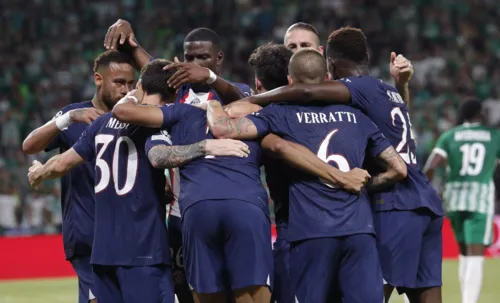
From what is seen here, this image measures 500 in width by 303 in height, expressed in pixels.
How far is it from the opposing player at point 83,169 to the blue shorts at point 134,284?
0.71 m

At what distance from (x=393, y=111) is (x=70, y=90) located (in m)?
12.4

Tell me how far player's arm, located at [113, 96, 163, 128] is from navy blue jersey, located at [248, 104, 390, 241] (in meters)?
0.60

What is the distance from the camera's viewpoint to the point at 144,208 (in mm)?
5828

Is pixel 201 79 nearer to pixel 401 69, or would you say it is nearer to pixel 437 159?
pixel 401 69

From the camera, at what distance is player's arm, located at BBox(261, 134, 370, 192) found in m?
5.66

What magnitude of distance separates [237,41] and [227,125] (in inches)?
557

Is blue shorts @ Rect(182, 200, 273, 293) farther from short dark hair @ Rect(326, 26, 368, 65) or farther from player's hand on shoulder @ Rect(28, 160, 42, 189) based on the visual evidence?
short dark hair @ Rect(326, 26, 368, 65)

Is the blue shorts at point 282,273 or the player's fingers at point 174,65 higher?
the player's fingers at point 174,65

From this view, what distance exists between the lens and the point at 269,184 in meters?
6.30

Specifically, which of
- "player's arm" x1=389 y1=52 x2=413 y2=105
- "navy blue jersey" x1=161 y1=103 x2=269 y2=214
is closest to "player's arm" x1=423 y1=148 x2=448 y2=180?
"player's arm" x1=389 y1=52 x2=413 y2=105

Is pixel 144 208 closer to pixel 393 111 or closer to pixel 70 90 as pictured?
pixel 393 111

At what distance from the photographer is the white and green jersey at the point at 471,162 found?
34.4 ft

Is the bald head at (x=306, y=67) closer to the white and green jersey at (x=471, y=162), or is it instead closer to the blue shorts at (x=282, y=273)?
the blue shorts at (x=282, y=273)

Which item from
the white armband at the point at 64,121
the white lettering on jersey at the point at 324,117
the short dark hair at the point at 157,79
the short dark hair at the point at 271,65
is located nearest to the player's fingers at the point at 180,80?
the short dark hair at the point at 157,79
